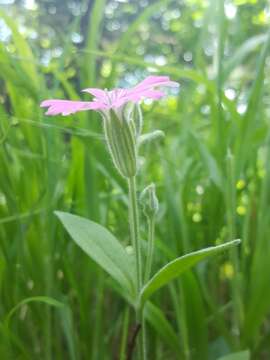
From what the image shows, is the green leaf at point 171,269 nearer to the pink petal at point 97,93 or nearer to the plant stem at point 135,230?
the plant stem at point 135,230

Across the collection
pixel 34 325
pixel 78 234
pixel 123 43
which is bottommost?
pixel 34 325

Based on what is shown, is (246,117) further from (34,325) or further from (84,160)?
(34,325)

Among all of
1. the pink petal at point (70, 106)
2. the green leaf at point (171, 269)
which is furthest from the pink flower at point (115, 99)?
the green leaf at point (171, 269)

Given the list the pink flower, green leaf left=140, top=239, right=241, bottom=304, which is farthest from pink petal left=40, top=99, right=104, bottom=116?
green leaf left=140, top=239, right=241, bottom=304

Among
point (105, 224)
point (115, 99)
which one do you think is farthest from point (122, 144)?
point (105, 224)

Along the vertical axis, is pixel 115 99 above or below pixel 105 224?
above

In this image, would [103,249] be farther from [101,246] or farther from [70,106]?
[70,106]

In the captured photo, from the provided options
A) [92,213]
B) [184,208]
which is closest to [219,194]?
[184,208]

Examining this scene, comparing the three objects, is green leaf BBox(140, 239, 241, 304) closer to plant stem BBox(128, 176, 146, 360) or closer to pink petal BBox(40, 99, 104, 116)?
plant stem BBox(128, 176, 146, 360)
